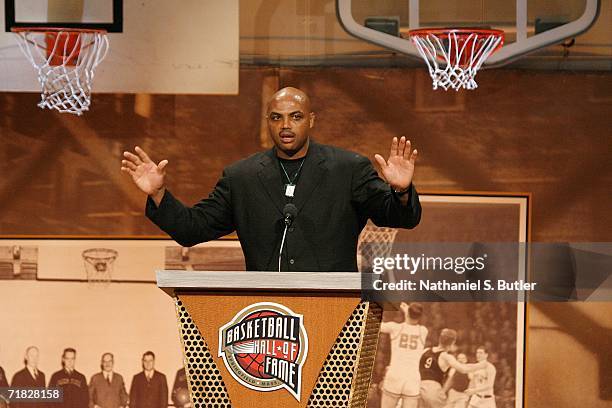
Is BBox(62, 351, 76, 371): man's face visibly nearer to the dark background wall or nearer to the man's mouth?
the dark background wall

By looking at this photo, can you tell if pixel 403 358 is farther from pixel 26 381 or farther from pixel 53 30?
pixel 53 30

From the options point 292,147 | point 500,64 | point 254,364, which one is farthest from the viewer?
point 500,64

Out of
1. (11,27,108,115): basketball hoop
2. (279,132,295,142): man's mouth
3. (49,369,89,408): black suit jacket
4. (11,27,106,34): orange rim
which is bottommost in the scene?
(49,369,89,408): black suit jacket

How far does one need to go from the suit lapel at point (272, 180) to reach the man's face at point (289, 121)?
0.08 metres

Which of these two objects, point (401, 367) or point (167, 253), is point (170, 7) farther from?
point (401, 367)

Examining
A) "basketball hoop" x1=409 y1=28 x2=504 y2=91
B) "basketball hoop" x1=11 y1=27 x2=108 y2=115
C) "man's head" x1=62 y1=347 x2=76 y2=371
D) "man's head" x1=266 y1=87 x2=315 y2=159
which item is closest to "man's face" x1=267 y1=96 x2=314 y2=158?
"man's head" x1=266 y1=87 x2=315 y2=159

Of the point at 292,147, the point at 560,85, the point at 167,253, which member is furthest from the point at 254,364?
the point at 560,85

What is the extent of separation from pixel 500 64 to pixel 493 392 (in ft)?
6.07

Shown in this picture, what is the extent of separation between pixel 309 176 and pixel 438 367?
2.72 meters

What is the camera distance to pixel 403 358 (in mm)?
6008

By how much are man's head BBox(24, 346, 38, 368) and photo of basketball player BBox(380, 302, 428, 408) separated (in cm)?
199

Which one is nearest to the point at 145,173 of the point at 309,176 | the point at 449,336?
the point at 309,176

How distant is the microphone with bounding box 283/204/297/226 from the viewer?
3459 mm

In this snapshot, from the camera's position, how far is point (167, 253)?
605 cm
